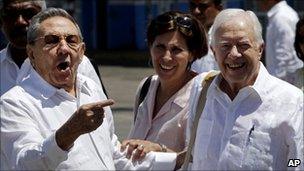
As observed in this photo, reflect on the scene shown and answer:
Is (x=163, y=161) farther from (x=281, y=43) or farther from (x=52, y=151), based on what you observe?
(x=281, y=43)

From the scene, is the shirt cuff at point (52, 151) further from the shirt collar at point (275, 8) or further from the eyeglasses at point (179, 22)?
the shirt collar at point (275, 8)

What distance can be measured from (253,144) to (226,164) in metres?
0.16

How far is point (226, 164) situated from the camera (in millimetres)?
4840

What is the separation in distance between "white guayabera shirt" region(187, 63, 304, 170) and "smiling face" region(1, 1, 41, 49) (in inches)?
76.4

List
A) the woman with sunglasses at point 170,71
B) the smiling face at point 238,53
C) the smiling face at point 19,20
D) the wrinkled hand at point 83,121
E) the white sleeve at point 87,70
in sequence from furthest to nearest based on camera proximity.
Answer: the smiling face at point 19,20 < the white sleeve at point 87,70 < the woman with sunglasses at point 170,71 < the smiling face at point 238,53 < the wrinkled hand at point 83,121

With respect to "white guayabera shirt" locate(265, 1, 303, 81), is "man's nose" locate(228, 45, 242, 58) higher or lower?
higher

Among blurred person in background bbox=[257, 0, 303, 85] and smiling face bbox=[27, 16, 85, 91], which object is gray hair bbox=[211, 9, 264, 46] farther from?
blurred person in background bbox=[257, 0, 303, 85]

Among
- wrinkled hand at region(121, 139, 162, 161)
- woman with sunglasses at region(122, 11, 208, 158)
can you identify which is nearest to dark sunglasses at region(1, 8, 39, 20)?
woman with sunglasses at region(122, 11, 208, 158)

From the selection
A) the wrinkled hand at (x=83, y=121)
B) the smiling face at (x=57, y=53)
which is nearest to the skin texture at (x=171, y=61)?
the smiling face at (x=57, y=53)

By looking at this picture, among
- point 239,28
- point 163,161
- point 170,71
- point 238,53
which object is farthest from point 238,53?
point 170,71

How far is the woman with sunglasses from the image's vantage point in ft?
18.5

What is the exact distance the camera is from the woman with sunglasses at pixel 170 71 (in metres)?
5.64

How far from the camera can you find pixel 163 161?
5.27m

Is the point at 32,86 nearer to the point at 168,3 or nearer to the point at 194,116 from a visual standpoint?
the point at 194,116
